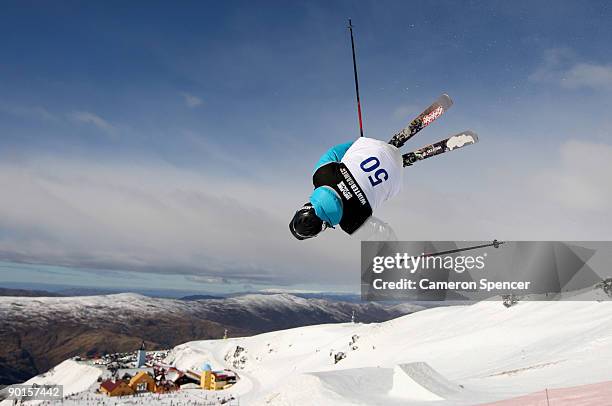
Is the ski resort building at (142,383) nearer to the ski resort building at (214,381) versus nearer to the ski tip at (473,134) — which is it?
the ski resort building at (214,381)

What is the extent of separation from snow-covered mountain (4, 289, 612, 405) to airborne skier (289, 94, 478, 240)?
38.7 feet

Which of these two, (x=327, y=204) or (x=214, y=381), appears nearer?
(x=327, y=204)

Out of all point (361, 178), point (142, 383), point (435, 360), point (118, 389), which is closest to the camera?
point (361, 178)

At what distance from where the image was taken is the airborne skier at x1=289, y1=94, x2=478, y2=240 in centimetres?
394

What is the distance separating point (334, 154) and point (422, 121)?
2.84 ft

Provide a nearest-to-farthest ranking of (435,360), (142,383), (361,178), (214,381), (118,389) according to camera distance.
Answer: (361,178) → (435,360) → (118,389) → (142,383) → (214,381)

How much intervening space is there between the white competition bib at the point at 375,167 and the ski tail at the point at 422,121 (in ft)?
0.29

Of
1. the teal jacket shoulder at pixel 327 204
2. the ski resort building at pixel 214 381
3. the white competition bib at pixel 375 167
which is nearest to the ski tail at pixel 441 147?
the white competition bib at pixel 375 167

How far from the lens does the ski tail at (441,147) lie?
3.97 metres

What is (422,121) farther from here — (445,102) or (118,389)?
(118,389)

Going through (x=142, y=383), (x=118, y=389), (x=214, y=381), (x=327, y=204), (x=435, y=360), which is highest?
(x=327, y=204)

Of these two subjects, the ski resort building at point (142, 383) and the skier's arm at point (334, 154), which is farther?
the ski resort building at point (142, 383)

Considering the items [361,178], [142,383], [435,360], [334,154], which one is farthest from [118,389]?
[361,178]

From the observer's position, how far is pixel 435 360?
42875mm
